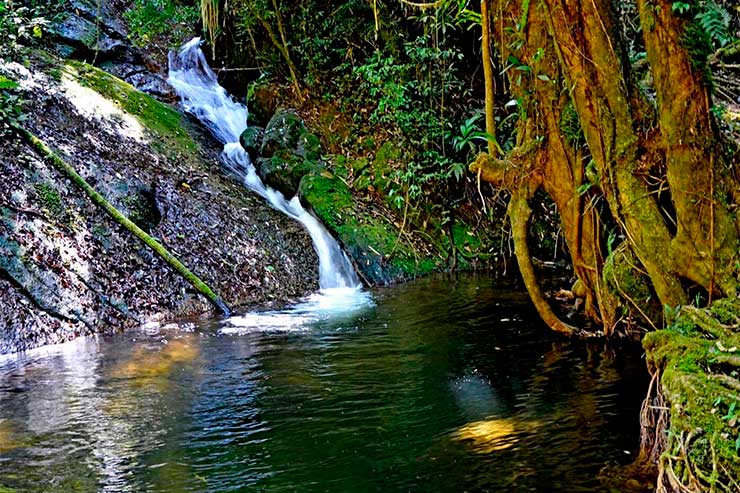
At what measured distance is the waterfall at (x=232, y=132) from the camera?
1178 cm

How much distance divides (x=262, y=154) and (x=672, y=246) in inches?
364

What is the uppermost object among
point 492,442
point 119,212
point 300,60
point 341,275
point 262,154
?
point 300,60

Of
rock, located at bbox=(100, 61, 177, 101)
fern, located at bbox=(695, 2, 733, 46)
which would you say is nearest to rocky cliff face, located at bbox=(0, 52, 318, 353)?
rock, located at bbox=(100, 61, 177, 101)

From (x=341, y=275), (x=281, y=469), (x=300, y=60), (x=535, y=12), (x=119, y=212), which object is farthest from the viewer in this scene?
(x=300, y=60)

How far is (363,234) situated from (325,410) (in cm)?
672

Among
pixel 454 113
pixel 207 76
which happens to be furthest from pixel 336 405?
pixel 207 76

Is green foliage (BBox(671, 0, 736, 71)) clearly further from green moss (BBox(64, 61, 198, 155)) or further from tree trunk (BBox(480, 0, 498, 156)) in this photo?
green moss (BBox(64, 61, 198, 155))

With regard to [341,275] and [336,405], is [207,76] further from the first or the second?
[336,405]

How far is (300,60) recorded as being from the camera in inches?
597

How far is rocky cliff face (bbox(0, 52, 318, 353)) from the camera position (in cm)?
843

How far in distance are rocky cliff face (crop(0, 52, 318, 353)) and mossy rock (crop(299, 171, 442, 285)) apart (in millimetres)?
709

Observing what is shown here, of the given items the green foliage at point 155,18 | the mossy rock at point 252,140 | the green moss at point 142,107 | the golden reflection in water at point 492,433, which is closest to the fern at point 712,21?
the golden reflection in water at point 492,433

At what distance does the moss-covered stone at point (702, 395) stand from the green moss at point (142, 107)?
9.79 metres

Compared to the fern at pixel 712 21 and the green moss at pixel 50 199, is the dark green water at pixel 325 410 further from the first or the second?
the fern at pixel 712 21
